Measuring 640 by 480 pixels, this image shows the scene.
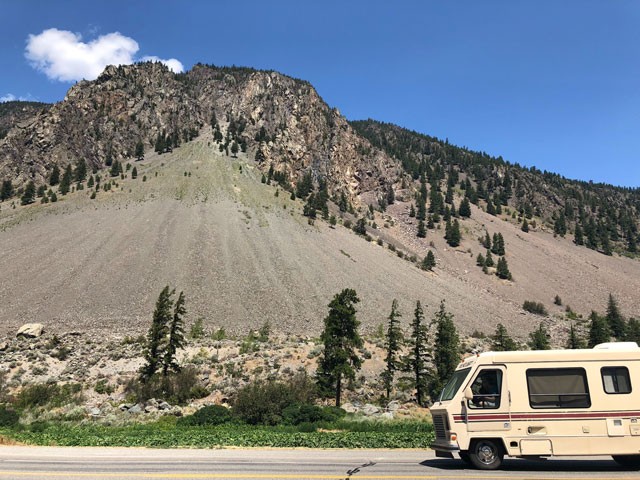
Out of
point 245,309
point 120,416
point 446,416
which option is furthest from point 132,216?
point 446,416

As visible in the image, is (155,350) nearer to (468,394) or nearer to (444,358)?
(444,358)

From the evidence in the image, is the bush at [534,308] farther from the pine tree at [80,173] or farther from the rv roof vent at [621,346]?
the pine tree at [80,173]

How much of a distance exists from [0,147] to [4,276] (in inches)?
3414

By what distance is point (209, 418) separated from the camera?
24328 millimetres

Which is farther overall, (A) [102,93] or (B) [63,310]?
(A) [102,93]

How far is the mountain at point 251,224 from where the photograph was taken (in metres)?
64.8

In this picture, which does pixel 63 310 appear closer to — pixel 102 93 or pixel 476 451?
pixel 476 451

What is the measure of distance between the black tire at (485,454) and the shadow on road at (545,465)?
0.83 feet

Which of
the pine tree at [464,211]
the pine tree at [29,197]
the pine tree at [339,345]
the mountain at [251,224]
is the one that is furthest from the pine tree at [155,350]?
the pine tree at [464,211]

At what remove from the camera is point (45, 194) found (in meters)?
105

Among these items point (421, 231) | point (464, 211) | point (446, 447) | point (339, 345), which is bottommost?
point (339, 345)

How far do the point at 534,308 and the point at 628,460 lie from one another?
88232mm

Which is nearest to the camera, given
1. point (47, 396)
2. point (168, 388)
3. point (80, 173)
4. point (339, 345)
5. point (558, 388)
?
point (558, 388)

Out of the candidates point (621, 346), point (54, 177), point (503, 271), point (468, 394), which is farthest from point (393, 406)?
point (54, 177)
